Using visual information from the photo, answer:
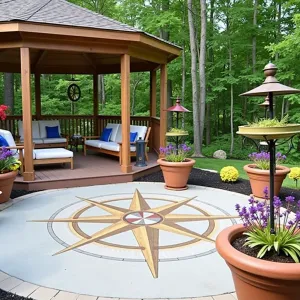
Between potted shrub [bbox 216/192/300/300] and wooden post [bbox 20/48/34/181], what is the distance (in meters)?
4.50

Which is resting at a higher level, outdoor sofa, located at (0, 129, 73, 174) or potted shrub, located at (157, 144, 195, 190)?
outdoor sofa, located at (0, 129, 73, 174)

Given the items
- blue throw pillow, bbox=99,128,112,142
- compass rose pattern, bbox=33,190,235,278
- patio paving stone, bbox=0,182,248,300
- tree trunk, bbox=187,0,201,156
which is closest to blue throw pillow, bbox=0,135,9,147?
patio paving stone, bbox=0,182,248,300

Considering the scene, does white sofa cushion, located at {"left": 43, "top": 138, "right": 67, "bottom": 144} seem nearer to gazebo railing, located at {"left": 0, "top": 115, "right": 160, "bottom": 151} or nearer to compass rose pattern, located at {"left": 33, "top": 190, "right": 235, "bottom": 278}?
gazebo railing, located at {"left": 0, "top": 115, "right": 160, "bottom": 151}

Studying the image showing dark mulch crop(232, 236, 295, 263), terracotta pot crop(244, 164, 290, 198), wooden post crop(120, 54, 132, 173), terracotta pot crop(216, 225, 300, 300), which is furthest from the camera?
wooden post crop(120, 54, 132, 173)

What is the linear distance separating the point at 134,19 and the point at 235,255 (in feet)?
46.8

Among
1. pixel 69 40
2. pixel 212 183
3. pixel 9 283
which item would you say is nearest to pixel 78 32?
pixel 69 40

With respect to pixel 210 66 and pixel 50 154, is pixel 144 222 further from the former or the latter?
pixel 210 66

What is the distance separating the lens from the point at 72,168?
6.92m

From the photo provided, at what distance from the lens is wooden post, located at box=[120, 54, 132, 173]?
6.50 metres

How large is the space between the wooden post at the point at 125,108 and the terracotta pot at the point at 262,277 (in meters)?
4.72

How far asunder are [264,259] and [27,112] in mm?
4965

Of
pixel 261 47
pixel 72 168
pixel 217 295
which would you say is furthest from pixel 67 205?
pixel 261 47

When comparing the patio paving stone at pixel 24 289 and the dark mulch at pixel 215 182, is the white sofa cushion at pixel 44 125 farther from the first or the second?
the patio paving stone at pixel 24 289

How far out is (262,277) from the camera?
1.87 meters
